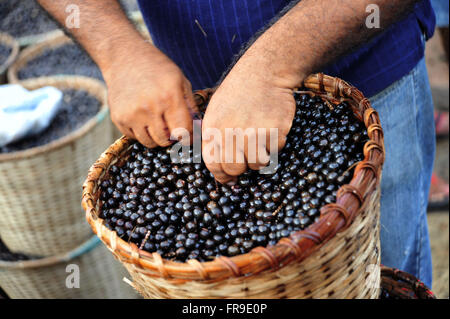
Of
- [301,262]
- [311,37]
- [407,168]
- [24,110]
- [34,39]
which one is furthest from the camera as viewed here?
[34,39]

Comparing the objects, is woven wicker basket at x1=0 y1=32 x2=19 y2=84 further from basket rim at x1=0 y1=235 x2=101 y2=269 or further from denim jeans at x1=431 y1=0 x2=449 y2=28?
denim jeans at x1=431 y1=0 x2=449 y2=28

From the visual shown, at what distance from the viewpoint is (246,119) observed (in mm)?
816

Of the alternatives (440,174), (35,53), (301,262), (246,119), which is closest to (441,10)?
(440,174)

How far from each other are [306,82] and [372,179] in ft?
1.28

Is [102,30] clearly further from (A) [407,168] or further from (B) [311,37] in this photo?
(A) [407,168]

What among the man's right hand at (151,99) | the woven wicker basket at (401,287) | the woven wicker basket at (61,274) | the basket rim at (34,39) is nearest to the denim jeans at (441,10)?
the woven wicker basket at (401,287)

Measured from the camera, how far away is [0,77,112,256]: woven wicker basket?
5.27ft

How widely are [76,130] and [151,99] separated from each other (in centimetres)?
91

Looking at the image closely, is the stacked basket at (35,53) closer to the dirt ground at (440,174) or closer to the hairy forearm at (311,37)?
the hairy forearm at (311,37)

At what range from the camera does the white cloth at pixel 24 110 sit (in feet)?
5.55

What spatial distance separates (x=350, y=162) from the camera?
851 millimetres

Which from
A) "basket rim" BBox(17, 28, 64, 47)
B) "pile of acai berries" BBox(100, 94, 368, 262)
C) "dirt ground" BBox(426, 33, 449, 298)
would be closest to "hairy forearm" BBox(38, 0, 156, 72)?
"pile of acai berries" BBox(100, 94, 368, 262)

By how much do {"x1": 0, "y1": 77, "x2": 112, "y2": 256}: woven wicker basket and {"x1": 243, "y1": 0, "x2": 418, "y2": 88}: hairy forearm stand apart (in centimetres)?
104

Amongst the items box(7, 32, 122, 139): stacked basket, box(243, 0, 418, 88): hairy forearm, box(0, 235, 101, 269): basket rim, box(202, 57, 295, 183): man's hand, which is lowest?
box(0, 235, 101, 269): basket rim
